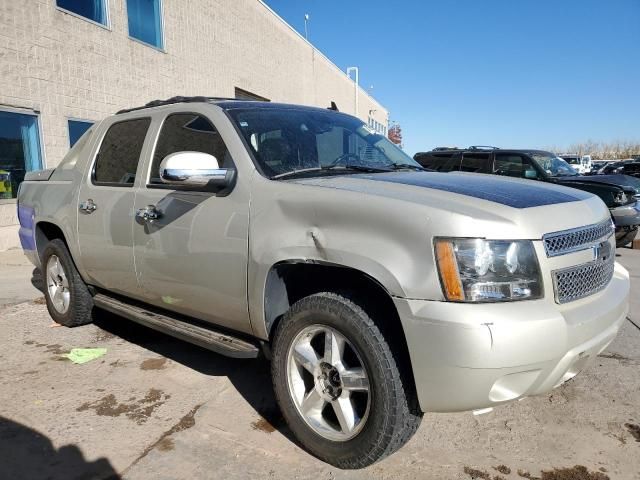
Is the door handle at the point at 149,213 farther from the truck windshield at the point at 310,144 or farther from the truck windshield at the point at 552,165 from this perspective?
the truck windshield at the point at 552,165

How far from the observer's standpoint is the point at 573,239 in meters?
2.38

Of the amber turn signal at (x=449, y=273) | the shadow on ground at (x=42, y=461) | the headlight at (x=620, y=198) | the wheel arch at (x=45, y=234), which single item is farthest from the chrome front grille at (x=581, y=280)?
the headlight at (x=620, y=198)

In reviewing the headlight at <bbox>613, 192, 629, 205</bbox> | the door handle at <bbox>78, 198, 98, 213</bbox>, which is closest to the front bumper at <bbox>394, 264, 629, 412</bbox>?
the door handle at <bbox>78, 198, 98, 213</bbox>

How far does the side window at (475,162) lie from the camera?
33.8ft

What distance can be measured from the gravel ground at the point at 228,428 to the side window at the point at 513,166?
600 cm

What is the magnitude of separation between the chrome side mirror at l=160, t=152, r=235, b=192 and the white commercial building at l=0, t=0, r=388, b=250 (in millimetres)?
8109

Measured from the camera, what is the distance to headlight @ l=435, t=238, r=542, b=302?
2.11m

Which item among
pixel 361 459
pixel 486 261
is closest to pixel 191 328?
pixel 361 459

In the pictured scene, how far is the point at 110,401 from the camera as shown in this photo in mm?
3348

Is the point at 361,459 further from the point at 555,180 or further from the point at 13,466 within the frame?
the point at 555,180

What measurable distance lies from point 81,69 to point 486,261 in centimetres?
1097

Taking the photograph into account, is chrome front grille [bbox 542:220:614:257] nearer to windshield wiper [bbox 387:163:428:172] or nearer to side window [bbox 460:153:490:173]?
windshield wiper [bbox 387:163:428:172]

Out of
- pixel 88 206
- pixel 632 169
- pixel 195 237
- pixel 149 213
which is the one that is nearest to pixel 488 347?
pixel 195 237

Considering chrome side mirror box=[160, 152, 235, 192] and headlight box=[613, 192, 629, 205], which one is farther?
headlight box=[613, 192, 629, 205]
